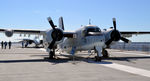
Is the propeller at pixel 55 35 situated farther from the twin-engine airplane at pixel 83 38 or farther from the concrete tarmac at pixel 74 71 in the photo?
the concrete tarmac at pixel 74 71

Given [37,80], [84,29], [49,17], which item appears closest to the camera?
[37,80]

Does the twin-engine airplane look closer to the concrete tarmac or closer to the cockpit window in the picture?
the cockpit window

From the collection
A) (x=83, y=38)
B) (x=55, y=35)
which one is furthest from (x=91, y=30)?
(x=55, y=35)

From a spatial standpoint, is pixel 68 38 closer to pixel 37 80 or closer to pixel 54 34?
pixel 54 34

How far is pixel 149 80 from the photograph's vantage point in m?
7.59

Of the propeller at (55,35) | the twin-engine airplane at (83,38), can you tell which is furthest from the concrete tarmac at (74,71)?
the propeller at (55,35)

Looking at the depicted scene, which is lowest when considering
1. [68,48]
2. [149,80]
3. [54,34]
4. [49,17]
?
[149,80]

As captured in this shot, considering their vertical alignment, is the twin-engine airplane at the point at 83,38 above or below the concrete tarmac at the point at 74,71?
above

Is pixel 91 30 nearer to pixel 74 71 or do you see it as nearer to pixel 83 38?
pixel 83 38

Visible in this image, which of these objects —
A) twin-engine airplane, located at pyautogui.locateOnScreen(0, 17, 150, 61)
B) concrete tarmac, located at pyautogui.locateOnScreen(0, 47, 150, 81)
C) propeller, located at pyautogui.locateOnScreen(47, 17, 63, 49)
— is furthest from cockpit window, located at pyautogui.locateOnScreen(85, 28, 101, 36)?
concrete tarmac, located at pyautogui.locateOnScreen(0, 47, 150, 81)

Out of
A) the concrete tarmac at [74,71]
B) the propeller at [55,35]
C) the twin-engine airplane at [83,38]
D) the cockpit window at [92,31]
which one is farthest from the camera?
the propeller at [55,35]

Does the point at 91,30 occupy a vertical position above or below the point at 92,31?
above

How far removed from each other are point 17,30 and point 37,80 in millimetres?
15068

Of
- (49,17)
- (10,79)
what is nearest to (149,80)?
(10,79)
